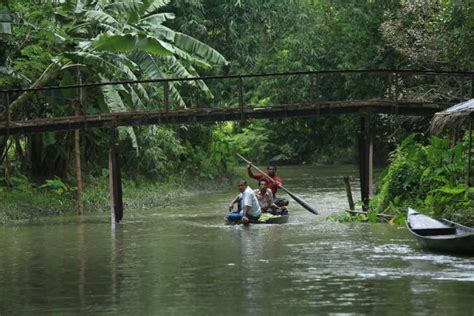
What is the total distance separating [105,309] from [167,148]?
2213 centimetres

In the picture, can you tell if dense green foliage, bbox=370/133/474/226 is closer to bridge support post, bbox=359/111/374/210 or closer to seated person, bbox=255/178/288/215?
bridge support post, bbox=359/111/374/210

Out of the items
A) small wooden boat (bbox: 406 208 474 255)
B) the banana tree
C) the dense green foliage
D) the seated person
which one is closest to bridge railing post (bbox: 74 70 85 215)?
the banana tree

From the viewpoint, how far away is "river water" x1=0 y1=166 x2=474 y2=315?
1405cm

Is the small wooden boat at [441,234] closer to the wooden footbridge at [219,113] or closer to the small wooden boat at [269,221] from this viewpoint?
the small wooden boat at [269,221]

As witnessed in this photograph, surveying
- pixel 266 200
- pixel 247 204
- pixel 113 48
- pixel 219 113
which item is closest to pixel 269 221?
pixel 247 204

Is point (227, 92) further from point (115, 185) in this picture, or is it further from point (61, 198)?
point (115, 185)

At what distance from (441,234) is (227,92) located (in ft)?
80.1

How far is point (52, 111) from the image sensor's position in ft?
103

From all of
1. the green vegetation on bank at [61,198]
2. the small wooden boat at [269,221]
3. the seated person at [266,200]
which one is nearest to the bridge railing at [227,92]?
the green vegetation on bank at [61,198]

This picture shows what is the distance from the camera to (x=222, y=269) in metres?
17.5

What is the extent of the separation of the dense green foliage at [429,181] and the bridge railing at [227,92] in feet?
6.08

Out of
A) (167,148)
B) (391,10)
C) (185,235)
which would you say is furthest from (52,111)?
(391,10)

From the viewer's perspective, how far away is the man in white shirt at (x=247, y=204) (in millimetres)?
23688

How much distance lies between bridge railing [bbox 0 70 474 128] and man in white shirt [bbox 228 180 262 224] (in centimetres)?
275
